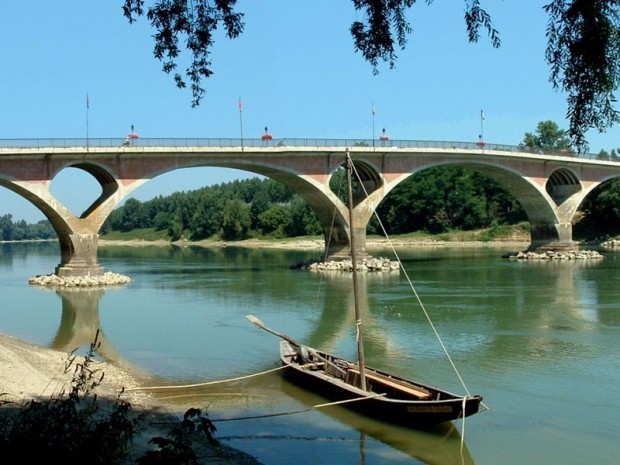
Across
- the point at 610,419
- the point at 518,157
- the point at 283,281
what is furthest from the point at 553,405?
the point at 518,157

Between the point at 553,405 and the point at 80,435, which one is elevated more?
the point at 80,435

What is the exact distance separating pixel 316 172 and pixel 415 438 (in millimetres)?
33237

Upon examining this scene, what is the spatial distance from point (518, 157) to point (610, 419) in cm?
4207

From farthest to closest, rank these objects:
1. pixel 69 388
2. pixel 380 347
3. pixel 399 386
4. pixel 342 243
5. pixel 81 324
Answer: pixel 342 243 < pixel 81 324 < pixel 380 347 < pixel 69 388 < pixel 399 386

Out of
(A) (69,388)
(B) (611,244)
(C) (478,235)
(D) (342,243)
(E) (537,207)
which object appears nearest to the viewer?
(A) (69,388)

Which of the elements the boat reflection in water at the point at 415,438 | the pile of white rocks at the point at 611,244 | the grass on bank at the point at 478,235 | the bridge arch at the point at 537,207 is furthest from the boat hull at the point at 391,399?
the grass on bank at the point at 478,235

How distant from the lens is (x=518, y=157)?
2019 inches

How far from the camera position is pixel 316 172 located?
4303 cm

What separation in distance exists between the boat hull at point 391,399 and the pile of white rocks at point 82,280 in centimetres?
2368

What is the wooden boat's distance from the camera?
10.3m

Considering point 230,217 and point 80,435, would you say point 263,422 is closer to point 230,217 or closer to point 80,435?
point 80,435

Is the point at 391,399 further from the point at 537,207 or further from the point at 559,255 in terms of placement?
the point at 537,207

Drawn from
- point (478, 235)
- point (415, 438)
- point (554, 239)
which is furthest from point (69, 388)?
point (478, 235)

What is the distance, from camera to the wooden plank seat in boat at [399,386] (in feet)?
35.9
